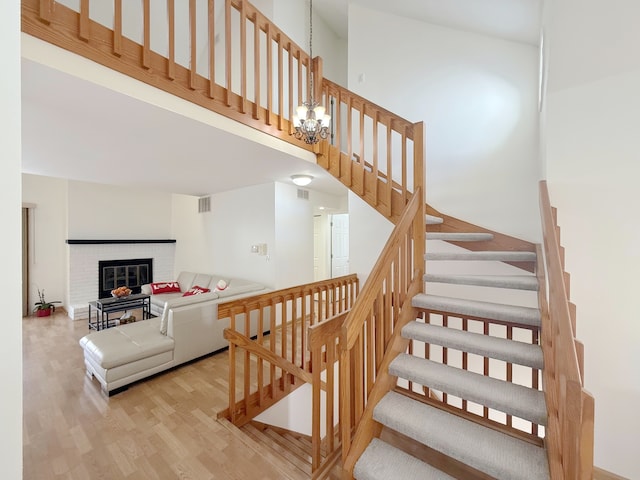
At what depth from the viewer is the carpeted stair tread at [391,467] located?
1379 mm

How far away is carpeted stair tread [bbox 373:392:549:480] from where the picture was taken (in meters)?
1.22

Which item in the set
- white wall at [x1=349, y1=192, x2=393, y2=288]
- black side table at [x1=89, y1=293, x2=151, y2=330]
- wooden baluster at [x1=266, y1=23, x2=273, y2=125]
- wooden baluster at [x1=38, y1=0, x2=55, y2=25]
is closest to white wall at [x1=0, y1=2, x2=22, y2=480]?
wooden baluster at [x1=38, y1=0, x2=55, y2=25]

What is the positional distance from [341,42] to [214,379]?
247 inches

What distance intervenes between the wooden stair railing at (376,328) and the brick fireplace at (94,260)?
5.73 meters

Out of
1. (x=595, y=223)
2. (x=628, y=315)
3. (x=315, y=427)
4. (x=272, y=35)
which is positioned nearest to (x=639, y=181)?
(x=595, y=223)

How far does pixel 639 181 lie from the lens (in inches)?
65.6

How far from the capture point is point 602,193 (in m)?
1.75

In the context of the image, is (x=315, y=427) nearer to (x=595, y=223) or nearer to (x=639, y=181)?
(x=595, y=223)

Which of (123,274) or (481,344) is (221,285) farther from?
(481,344)

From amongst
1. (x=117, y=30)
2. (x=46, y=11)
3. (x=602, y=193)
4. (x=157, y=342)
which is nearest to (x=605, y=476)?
(x=602, y=193)

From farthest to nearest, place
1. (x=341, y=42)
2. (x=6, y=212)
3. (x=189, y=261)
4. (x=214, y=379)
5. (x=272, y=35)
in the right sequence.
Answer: (x=189, y=261) → (x=341, y=42) → (x=214, y=379) → (x=272, y=35) → (x=6, y=212)

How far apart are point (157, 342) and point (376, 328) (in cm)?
Result: 247

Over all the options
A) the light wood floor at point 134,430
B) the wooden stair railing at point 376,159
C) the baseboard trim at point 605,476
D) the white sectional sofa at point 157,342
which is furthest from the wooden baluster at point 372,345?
the white sectional sofa at point 157,342

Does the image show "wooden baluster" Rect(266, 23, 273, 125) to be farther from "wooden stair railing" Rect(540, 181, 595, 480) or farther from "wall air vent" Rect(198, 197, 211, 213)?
"wall air vent" Rect(198, 197, 211, 213)
